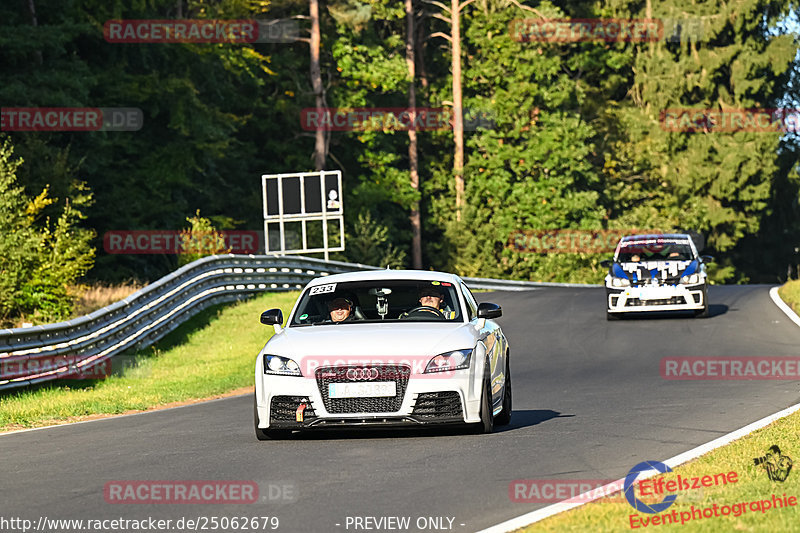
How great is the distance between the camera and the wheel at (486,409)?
467 inches

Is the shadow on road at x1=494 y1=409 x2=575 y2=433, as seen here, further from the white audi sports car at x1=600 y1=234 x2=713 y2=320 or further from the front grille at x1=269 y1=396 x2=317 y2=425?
the white audi sports car at x1=600 y1=234 x2=713 y2=320

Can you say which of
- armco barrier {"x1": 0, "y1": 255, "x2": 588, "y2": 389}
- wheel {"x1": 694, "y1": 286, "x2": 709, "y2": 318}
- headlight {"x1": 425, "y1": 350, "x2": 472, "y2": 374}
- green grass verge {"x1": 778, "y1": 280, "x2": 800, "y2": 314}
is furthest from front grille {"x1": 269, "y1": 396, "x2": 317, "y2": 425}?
green grass verge {"x1": 778, "y1": 280, "x2": 800, "y2": 314}

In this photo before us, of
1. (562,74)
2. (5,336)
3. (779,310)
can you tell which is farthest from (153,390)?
(562,74)

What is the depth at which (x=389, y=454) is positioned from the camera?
11000 mm

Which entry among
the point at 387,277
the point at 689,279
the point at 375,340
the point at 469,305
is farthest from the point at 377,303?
the point at 689,279

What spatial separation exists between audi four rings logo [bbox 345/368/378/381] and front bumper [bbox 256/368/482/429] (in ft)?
0.61

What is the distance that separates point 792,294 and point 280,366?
77.3ft

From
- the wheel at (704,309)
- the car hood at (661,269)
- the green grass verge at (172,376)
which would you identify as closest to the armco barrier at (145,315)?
the green grass verge at (172,376)

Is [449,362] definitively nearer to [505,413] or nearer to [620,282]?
[505,413]

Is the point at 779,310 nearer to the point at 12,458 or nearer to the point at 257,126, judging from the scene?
the point at 12,458

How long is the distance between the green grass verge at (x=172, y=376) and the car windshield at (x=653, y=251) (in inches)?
305

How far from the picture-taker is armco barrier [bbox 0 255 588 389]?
20.1 metres

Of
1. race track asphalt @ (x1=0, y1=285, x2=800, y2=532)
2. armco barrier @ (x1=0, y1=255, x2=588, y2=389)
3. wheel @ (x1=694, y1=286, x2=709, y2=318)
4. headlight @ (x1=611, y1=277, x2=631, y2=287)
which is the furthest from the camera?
wheel @ (x1=694, y1=286, x2=709, y2=318)

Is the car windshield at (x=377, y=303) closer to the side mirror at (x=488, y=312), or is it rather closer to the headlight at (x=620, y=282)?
the side mirror at (x=488, y=312)
